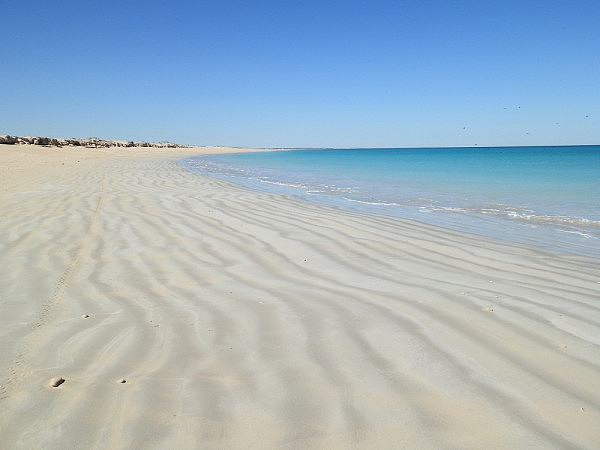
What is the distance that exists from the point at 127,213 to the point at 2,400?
5.43 metres

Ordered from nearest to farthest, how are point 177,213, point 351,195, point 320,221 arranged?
1. point 320,221
2. point 177,213
3. point 351,195

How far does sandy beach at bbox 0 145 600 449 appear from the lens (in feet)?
5.47

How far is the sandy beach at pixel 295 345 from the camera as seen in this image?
1.67m

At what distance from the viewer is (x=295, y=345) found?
94.3 inches

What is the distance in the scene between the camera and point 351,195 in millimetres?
11320

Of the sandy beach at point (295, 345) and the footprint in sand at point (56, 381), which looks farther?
the footprint in sand at point (56, 381)

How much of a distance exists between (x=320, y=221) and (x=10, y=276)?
13.4 ft

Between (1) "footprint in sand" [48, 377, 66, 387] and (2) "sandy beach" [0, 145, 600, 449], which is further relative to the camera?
(1) "footprint in sand" [48, 377, 66, 387]

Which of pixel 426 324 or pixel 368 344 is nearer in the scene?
pixel 368 344

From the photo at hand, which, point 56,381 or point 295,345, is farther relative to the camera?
point 295,345

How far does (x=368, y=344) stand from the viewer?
2.41 meters

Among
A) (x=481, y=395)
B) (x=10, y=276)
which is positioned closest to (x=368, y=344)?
(x=481, y=395)

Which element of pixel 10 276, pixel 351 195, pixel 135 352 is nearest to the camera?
pixel 135 352

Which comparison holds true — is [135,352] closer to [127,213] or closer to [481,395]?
[481,395]
